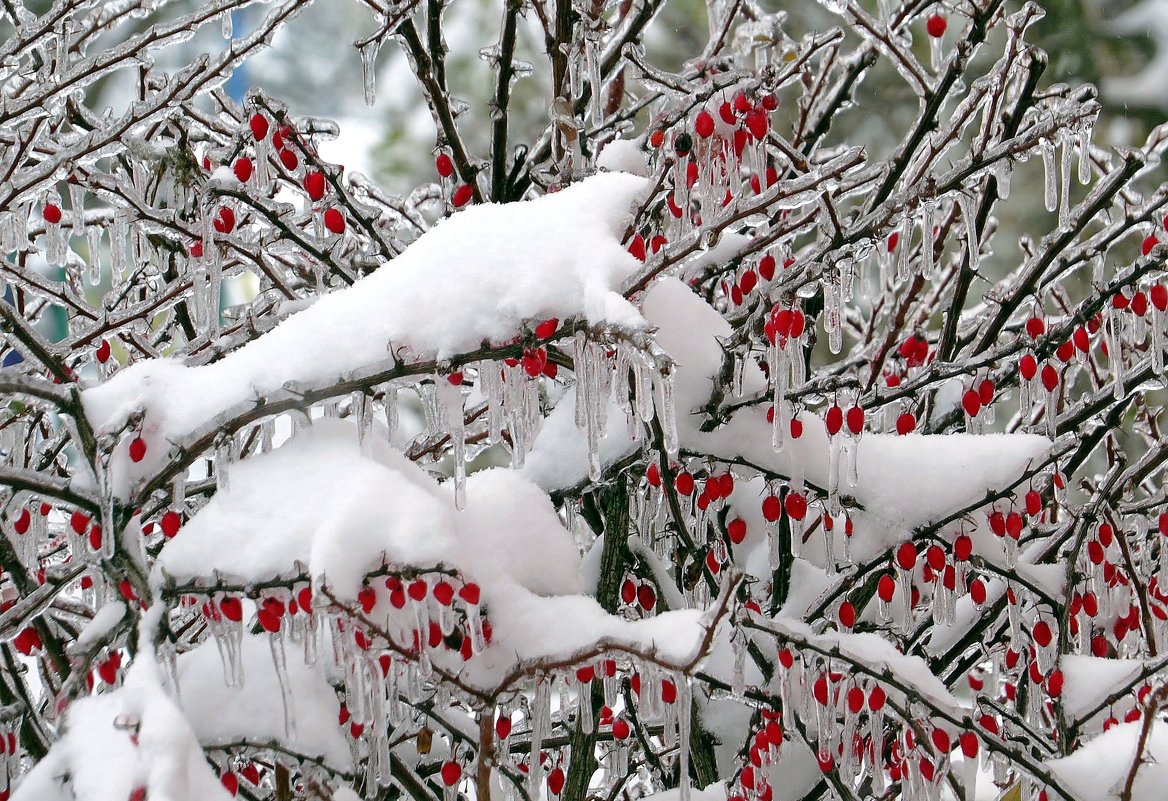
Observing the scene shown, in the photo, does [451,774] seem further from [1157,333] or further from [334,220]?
[1157,333]

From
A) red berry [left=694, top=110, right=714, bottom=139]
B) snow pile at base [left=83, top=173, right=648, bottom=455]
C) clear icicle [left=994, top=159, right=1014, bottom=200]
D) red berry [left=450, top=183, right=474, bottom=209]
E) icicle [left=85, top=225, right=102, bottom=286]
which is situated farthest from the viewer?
icicle [left=85, top=225, right=102, bottom=286]

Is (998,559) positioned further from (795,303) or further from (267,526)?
(267,526)

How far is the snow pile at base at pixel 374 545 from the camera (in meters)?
1.59

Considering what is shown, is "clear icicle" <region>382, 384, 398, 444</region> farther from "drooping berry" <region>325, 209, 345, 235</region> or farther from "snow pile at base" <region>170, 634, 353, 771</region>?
"drooping berry" <region>325, 209, 345, 235</region>

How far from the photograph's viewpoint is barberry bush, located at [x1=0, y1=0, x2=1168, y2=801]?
1646mm

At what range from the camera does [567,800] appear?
215cm

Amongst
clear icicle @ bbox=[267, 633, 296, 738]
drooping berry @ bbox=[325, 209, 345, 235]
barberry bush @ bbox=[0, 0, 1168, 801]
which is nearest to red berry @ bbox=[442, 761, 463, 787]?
barberry bush @ bbox=[0, 0, 1168, 801]

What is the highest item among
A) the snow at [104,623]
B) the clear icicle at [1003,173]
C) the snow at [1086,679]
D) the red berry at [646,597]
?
the clear icicle at [1003,173]

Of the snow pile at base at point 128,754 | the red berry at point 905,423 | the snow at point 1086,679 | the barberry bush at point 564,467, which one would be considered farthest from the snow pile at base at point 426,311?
the snow at point 1086,679

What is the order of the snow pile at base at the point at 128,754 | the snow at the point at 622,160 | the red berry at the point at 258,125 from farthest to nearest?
1. the snow at the point at 622,160
2. the red berry at the point at 258,125
3. the snow pile at base at the point at 128,754

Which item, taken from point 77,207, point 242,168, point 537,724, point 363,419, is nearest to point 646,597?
point 537,724

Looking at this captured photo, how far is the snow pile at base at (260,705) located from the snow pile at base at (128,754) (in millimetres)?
198

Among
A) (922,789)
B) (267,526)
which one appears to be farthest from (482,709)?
(922,789)

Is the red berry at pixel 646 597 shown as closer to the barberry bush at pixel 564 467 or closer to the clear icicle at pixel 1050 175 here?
the barberry bush at pixel 564 467
